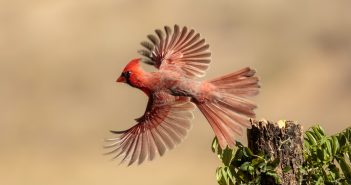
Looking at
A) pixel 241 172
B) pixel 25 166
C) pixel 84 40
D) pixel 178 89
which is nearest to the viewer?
pixel 241 172

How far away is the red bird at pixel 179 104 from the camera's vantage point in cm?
428

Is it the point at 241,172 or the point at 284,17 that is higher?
the point at 284,17

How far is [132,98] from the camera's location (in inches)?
1027

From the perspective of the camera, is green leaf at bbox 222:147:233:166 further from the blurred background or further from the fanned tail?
the blurred background

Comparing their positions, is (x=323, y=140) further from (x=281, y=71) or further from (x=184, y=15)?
(x=184, y=15)

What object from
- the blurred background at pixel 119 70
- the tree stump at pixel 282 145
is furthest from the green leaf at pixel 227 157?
the blurred background at pixel 119 70

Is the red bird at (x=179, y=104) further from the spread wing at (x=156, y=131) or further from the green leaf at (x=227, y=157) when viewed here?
the green leaf at (x=227, y=157)

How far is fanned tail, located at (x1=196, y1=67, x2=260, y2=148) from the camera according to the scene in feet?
13.9

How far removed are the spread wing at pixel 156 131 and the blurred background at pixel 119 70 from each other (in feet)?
49.9

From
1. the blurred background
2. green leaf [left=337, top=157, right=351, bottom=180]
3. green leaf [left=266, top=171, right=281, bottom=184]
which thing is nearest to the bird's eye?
green leaf [left=266, top=171, right=281, bottom=184]

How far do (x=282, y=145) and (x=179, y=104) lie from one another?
595mm

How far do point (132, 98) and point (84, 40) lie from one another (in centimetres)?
272

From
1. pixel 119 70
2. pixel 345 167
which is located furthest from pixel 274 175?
pixel 119 70

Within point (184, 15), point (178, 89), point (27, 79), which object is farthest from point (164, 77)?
point (184, 15)
